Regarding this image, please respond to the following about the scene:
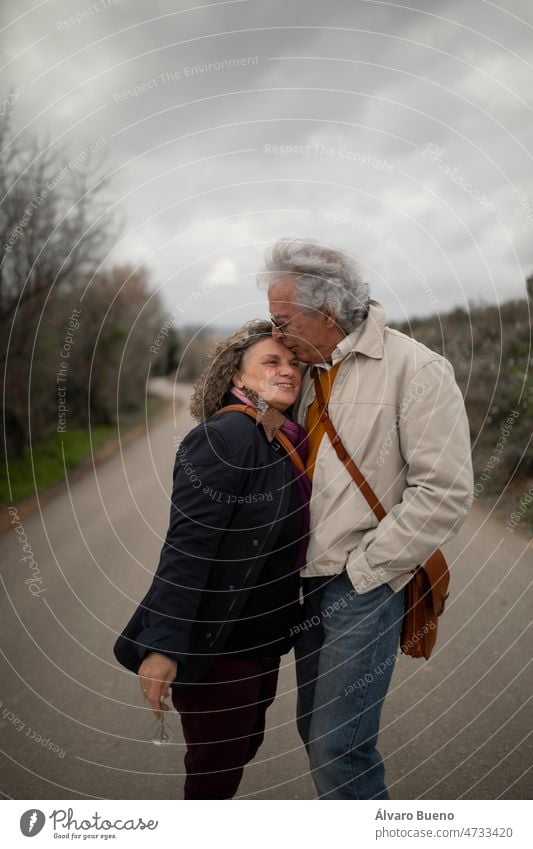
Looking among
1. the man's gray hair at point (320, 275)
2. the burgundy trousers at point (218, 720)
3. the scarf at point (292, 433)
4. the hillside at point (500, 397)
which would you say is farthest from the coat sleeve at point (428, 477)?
the hillside at point (500, 397)

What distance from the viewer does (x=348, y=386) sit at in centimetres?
254

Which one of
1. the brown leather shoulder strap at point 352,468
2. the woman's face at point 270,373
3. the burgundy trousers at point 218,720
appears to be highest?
the woman's face at point 270,373

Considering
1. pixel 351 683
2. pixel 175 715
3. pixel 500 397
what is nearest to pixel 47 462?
pixel 500 397

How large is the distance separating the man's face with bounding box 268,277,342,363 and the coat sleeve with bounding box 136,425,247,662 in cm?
45

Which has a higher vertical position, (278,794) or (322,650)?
(322,650)

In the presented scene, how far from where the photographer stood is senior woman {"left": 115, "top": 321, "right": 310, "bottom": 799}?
2.36m

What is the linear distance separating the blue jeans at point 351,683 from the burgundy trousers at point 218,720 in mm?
243

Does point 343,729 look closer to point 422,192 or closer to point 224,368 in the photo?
point 224,368

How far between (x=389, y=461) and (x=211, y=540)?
2.18ft

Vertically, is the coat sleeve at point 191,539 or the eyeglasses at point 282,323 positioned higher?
the eyeglasses at point 282,323

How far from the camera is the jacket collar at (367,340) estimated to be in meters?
2.50

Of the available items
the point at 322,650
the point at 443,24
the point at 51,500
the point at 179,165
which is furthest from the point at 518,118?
the point at 51,500

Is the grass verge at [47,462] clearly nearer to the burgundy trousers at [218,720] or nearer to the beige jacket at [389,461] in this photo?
the burgundy trousers at [218,720]

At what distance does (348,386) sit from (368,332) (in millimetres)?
198
